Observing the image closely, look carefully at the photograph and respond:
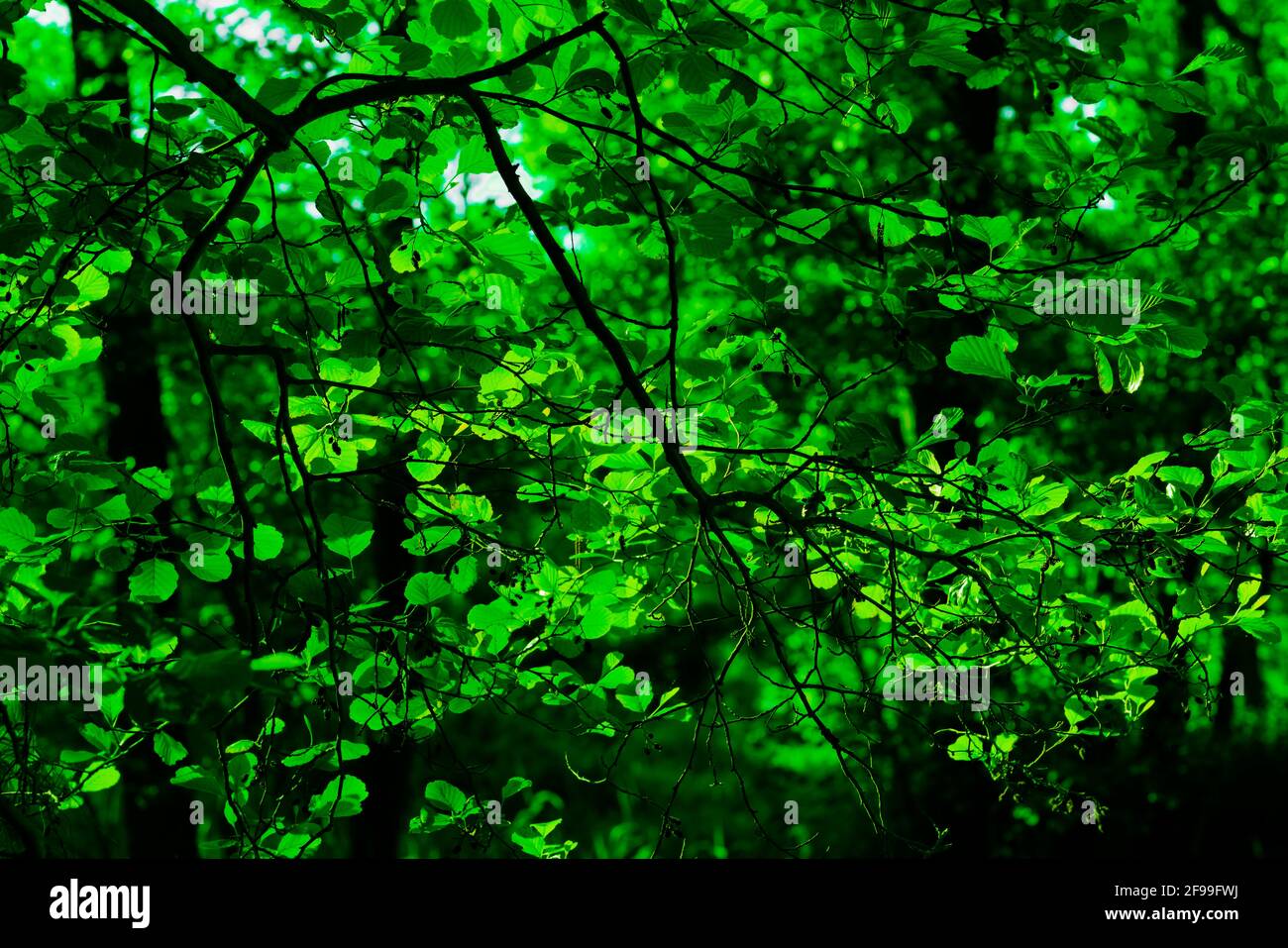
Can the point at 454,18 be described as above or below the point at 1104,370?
above

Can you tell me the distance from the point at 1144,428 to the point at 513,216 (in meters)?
8.04

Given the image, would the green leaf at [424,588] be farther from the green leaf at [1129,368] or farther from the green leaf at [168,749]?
the green leaf at [1129,368]

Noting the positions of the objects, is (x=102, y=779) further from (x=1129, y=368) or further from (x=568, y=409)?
(x=1129, y=368)

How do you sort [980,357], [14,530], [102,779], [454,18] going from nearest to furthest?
[454,18] < [980,357] < [14,530] < [102,779]

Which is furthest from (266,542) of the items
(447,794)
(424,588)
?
(447,794)

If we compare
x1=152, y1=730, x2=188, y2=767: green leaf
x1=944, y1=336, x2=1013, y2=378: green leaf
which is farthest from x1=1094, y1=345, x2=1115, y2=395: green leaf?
x1=152, y1=730, x2=188, y2=767: green leaf

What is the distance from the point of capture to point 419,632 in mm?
2828

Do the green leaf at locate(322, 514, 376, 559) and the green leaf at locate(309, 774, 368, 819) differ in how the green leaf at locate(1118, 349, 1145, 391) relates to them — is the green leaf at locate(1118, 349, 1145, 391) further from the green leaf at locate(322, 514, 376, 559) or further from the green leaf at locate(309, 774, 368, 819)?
the green leaf at locate(309, 774, 368, 819)

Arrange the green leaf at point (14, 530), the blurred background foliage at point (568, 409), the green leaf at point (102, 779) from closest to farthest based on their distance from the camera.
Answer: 1. the blurred background foliage at point (568, 409)
2. the green leaf at point (14, 530)
3. the green leaf at point (102, 779)

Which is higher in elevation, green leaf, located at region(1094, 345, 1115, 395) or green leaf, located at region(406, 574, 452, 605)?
green leaf, located at region(1094, 345, 1115, 395)

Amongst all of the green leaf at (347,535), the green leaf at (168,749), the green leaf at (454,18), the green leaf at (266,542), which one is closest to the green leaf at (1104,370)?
the green leaf at (454,18)

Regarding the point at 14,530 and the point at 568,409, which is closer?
the point at 14,530
